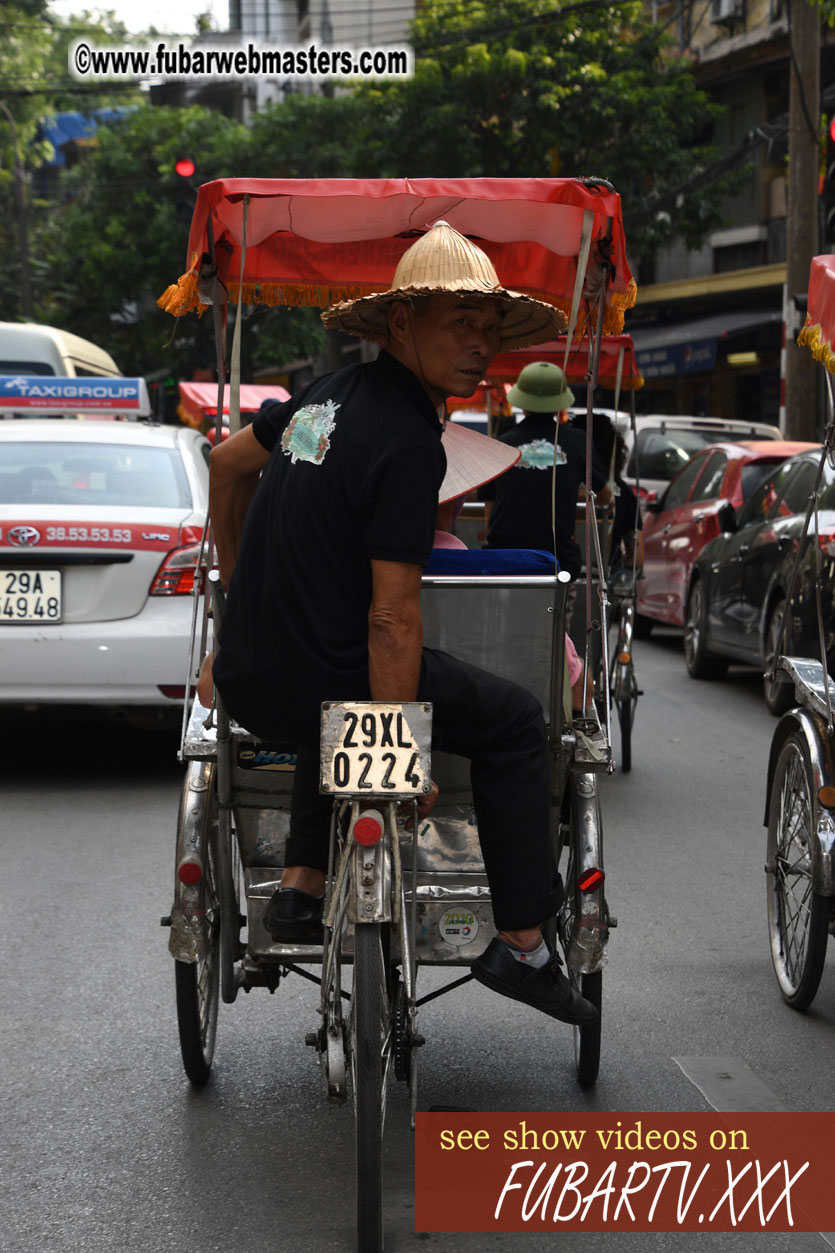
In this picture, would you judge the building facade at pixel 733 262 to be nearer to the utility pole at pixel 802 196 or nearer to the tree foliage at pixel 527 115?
the tree foliage at pixel 527 115

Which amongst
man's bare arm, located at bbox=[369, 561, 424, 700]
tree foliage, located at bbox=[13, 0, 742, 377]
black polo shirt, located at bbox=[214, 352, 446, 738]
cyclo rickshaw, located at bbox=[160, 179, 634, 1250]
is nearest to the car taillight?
cyclo rickshaw, located at bbox=[160, 179, 634, 1250]

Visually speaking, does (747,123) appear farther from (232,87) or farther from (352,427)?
(352,427)

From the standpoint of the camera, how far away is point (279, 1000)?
15.8 ft

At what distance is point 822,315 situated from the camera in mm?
4496

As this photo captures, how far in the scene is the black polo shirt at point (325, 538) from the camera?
321 centimetres

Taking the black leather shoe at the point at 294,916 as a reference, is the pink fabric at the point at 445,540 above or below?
above

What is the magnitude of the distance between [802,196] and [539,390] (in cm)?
1037

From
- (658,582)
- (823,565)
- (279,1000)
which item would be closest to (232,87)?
(658,582)

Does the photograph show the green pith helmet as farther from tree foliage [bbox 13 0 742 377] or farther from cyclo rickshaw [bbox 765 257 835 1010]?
tree foliage [bbox 13 0 742 377]

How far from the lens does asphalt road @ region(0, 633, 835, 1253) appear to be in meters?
3.30

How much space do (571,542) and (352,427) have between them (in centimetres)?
393

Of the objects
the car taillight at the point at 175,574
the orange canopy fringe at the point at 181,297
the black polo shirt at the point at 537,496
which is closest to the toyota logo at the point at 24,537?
the car taillight at the point at 175,574

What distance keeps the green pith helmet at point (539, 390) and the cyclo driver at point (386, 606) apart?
3.25 meters

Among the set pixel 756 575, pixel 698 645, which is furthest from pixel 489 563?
pixel 698 645
